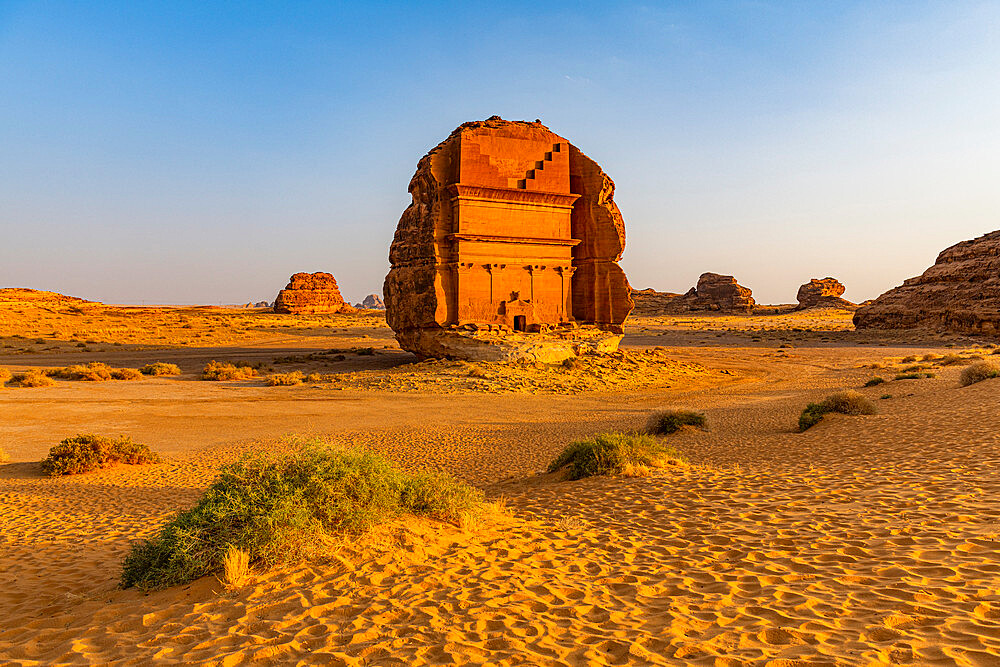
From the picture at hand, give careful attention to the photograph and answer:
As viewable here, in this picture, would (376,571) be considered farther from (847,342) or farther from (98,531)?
(847,342)

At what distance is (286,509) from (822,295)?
102846mm

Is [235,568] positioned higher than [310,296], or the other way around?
[310,296]

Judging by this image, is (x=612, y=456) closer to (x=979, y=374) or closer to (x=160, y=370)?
(x=979, y=374)

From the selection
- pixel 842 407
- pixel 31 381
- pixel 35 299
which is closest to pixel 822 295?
pixel 842 407

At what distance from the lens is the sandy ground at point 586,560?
415 centimetres

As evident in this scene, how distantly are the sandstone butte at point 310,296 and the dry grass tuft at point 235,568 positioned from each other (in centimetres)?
Answer: 7931

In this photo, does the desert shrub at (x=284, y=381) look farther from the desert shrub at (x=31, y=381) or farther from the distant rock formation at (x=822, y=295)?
the distant rock formation at (x=822, y=295)

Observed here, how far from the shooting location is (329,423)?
1638cm

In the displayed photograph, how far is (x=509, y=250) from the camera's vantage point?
998 inches

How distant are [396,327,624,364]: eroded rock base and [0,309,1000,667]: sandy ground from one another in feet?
30.5

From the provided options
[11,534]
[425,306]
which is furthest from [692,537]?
[425,306]

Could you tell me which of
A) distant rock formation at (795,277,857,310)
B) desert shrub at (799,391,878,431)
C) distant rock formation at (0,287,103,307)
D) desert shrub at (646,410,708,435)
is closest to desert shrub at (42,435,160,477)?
desert shrub at (646,410,708,435)

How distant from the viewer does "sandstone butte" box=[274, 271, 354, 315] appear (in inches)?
3236

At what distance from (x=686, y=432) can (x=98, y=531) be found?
38.7 feet
